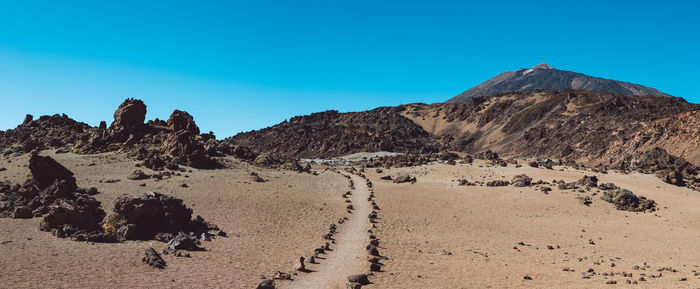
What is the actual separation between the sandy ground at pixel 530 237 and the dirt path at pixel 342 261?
123 cm

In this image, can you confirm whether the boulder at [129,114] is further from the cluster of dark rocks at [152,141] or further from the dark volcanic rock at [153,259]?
the dark volcanic rock at [153,259]

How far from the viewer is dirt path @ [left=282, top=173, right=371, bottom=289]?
558 inches

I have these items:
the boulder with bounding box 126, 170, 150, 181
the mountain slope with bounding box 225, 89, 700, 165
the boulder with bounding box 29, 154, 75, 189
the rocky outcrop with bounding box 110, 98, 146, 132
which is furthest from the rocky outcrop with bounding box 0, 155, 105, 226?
the mountain slope with bounding box 225, 89, 700, 165

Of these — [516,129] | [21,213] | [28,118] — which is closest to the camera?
[21,213]

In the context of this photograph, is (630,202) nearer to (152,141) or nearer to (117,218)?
(117,218)

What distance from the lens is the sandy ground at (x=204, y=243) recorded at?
12.9m

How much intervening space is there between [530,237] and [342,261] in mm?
11486

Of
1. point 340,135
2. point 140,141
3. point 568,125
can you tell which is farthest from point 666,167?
point 340,135

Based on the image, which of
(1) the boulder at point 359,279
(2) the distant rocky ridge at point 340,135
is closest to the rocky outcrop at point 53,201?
(1) the boulder at point 359,279

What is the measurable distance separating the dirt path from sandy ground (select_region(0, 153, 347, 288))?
3.76 ft

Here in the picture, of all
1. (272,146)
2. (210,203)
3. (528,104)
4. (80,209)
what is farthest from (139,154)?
(528,104)

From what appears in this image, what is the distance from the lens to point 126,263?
46.9 feet

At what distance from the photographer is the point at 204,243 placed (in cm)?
1828

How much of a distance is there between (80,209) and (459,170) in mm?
37247
